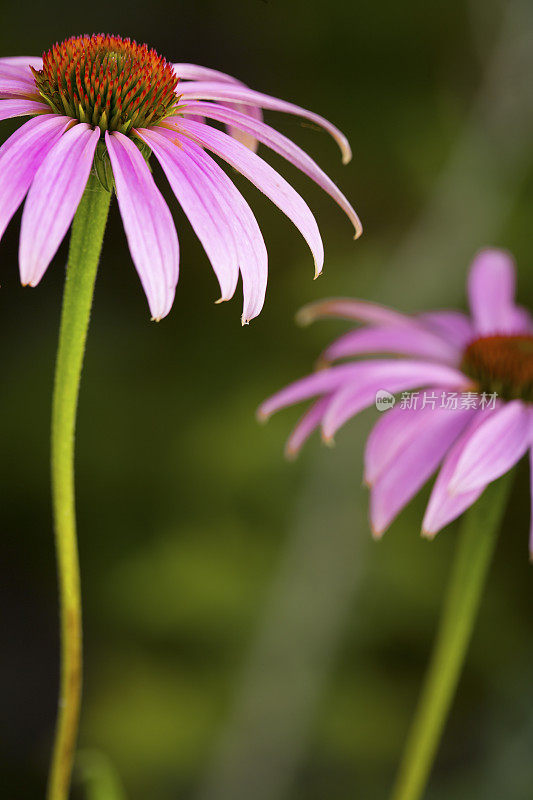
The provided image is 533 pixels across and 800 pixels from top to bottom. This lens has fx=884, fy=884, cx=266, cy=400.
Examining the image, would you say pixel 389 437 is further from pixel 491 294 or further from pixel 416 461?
pixel 491 294

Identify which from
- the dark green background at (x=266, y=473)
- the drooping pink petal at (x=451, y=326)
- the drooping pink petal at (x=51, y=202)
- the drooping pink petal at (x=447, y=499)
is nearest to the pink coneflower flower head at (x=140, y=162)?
the drooping pink petal at (x=51, y=202)

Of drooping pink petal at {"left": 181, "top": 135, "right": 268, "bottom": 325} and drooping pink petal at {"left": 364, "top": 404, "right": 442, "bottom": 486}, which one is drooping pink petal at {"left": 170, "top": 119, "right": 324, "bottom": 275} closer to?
drooping pink petal at {"left": 181, "top": 135, "right": 268, "bottom": 325}

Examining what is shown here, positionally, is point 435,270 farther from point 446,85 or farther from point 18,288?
point 18,288

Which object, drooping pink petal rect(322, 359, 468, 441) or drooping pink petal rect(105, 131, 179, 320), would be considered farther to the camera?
drooping pink petal rect(322, 359, 468, 441)

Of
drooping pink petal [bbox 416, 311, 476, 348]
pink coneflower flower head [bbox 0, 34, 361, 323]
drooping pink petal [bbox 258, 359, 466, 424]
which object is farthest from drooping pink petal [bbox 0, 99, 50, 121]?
drooping pink petal [bbox 416, 311, 476, 348]

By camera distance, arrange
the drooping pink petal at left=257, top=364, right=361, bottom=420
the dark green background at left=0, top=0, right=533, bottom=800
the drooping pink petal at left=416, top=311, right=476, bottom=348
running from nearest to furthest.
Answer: the drooping pink petal at left=257, top=364, right=361, bottom=420
the drooping pink petal at left=416, top=311, right=476, bottom=348
the dark green background at left=0, top=0, right=533, bottom=800

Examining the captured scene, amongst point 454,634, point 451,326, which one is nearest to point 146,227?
point 454,634

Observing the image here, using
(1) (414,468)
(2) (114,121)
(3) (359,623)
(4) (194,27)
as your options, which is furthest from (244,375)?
(2) (114,121)
